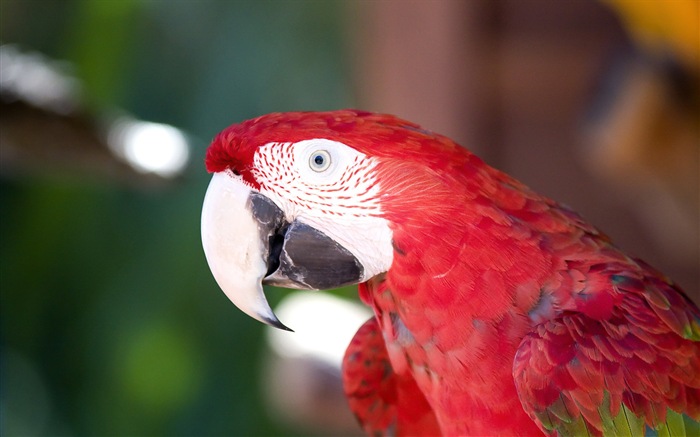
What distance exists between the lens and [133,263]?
8.85 ft

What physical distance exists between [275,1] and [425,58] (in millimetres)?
1212

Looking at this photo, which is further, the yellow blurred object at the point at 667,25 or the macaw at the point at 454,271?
the yellow blurred object at the point at 667,25

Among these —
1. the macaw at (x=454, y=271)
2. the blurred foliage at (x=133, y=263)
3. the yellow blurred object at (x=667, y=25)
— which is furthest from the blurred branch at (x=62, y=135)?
the blurred foliage at (x=133, y=263)

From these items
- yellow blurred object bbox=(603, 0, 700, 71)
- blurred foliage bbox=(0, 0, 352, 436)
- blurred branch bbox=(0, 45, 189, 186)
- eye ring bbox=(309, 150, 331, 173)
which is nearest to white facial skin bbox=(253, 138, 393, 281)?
eye ring bbox=(309, 150, 331, 173)

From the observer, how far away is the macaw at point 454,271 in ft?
2.20

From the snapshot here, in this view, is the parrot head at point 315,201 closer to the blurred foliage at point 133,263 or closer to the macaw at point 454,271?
the macaw at point 454,271

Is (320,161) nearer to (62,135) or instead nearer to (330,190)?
(330,190)

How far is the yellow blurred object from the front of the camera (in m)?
1.21

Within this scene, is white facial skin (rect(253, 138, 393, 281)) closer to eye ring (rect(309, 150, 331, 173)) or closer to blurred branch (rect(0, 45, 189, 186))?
eye ring (rect(309, 150, 331, 173))

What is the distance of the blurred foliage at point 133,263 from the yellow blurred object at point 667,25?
1.53 metres

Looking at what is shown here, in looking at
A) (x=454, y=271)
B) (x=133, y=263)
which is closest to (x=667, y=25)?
(x=454, y=271)

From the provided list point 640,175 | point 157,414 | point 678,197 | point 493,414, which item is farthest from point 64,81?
point 157,414

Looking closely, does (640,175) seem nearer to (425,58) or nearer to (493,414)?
(425,58)

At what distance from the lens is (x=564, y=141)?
2213 mm
